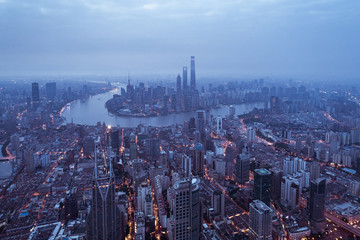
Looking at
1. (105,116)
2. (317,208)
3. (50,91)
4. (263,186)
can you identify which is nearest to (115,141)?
(263,186)

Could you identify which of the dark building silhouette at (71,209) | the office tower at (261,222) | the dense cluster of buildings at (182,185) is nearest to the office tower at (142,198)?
the dense cluster of buildings at (182,185)

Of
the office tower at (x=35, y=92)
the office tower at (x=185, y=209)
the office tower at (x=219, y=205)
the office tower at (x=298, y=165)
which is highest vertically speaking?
the office tower at (x=35, y=92)

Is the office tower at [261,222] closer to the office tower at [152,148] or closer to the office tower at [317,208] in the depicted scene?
the office tower at [317,208]

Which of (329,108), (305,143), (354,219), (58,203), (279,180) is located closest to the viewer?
(354,219)

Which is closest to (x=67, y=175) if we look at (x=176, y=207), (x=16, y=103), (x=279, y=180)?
(x=176, y=207)

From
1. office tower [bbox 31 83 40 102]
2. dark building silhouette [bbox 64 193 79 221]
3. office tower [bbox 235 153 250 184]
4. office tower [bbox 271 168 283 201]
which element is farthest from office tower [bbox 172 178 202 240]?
office tower [bbox 31 83 40 102]

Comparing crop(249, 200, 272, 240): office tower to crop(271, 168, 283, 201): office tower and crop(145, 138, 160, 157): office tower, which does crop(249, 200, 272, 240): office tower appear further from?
crop(145, 138, 160, 157): office tower

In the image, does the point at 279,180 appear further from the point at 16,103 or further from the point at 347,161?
the point at 16,103
